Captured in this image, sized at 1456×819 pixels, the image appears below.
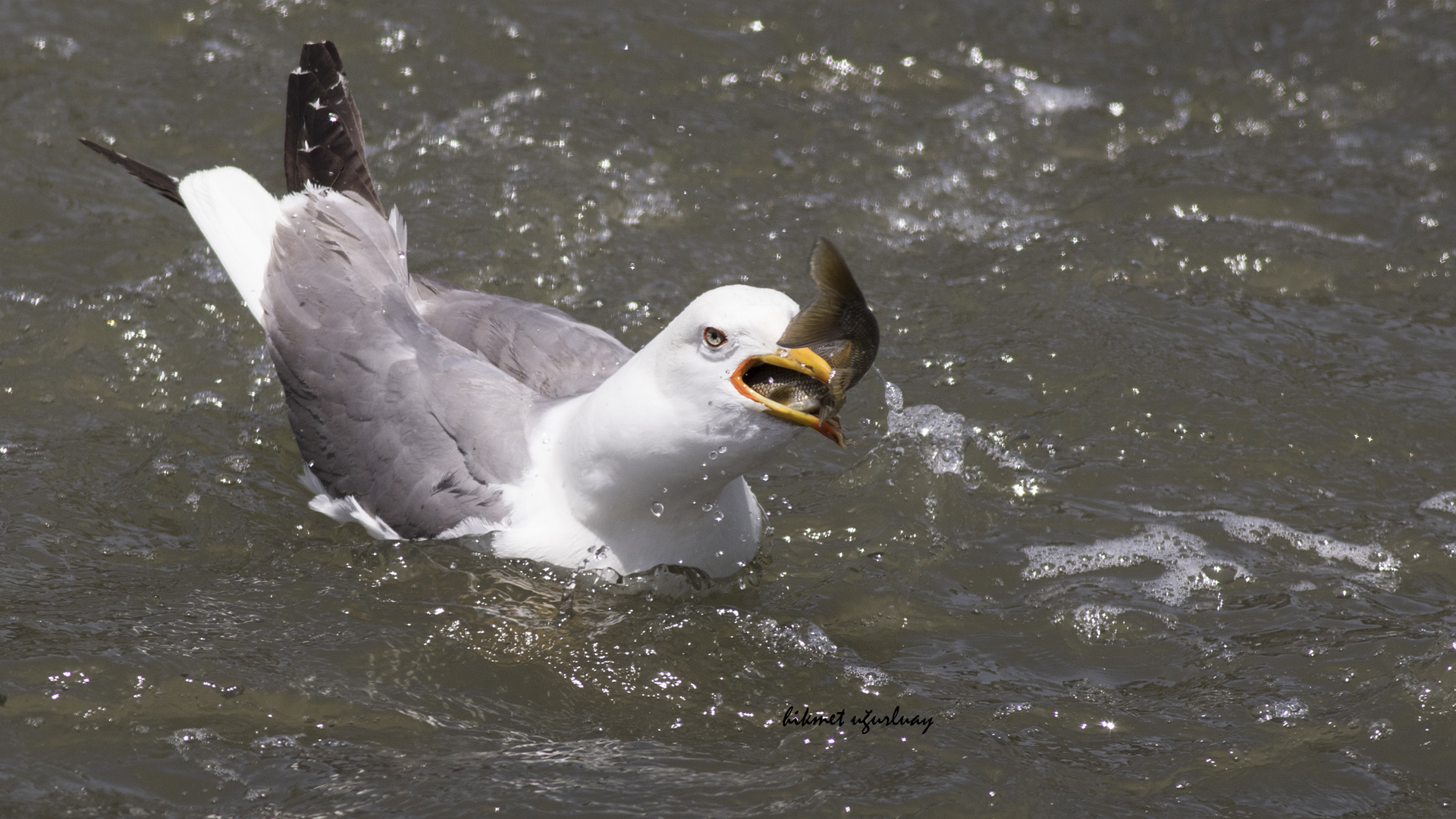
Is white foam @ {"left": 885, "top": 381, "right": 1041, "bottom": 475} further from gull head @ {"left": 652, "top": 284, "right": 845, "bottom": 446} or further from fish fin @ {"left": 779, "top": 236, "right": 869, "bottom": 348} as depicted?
fish fin @ {"left": 779, "top": 236, "right": 869, "bottom": 348}

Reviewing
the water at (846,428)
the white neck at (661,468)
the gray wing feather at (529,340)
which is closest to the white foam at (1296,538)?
the water at (846,428)

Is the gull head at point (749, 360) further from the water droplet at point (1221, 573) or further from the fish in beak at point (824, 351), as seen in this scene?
the water droplet at point (1221, 573)

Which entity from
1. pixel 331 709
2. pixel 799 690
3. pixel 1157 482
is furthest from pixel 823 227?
pixel 331 709

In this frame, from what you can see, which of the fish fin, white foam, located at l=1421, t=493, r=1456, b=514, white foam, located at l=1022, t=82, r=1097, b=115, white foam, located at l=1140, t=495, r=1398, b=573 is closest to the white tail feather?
the fish fin

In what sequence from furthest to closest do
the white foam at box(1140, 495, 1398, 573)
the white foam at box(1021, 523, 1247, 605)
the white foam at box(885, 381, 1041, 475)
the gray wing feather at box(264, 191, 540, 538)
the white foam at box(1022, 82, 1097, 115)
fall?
the white foam at box(1022, 82, 1097, 115)
the white foam at box(885, 381, 1041, 475)
the white foam at box(1140, 495, 1398, 573)
the white foam at box(1021, 523, 1247, 605)
the gray wing feather at box(264, 191, 540, 538)

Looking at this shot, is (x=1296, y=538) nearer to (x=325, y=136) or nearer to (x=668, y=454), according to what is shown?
(x=668, y=454)

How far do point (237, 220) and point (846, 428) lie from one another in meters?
2.42

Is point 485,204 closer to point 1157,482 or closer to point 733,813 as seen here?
point 1157,482

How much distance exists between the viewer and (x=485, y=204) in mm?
6504

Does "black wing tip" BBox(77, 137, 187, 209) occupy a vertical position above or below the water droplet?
above

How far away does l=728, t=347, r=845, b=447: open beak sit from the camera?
3326mm

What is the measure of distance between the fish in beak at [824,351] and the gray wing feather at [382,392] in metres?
1.17

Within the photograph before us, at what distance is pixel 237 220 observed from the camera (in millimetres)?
5145

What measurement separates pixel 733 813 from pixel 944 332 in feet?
10.1
